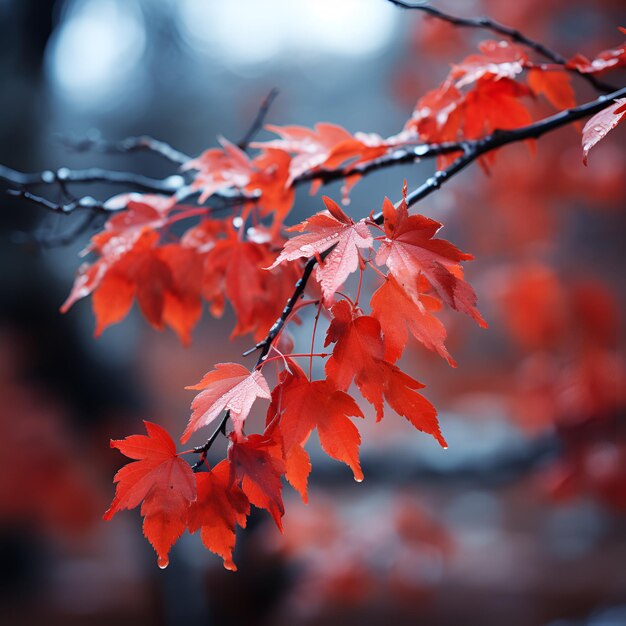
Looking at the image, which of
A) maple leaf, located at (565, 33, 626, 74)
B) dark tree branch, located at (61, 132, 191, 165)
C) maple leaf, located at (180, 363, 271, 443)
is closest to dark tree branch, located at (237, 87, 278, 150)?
dark tree branch, located at (61, 132, 191, 165)

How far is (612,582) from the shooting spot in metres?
4.23

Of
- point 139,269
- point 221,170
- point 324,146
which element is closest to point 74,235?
point 139,269

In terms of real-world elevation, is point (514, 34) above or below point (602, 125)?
above

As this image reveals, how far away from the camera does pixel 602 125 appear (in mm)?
648

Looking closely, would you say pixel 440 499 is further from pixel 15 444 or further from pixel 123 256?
pixel 123 256

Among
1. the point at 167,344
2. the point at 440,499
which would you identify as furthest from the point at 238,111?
the point at 440,499

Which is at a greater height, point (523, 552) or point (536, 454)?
point (536, 454)

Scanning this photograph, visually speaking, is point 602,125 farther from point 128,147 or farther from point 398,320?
point 128,147

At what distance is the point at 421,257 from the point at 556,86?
523 mm

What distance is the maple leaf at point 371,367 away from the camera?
0.64 meters

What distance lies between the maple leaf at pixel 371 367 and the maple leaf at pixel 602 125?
0.28m

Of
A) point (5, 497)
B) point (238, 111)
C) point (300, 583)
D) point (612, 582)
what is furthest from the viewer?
point (238, 111)

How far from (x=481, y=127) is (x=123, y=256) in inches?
22.7

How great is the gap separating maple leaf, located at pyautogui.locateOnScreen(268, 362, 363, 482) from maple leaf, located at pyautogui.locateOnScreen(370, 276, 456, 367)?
0.24 feet
